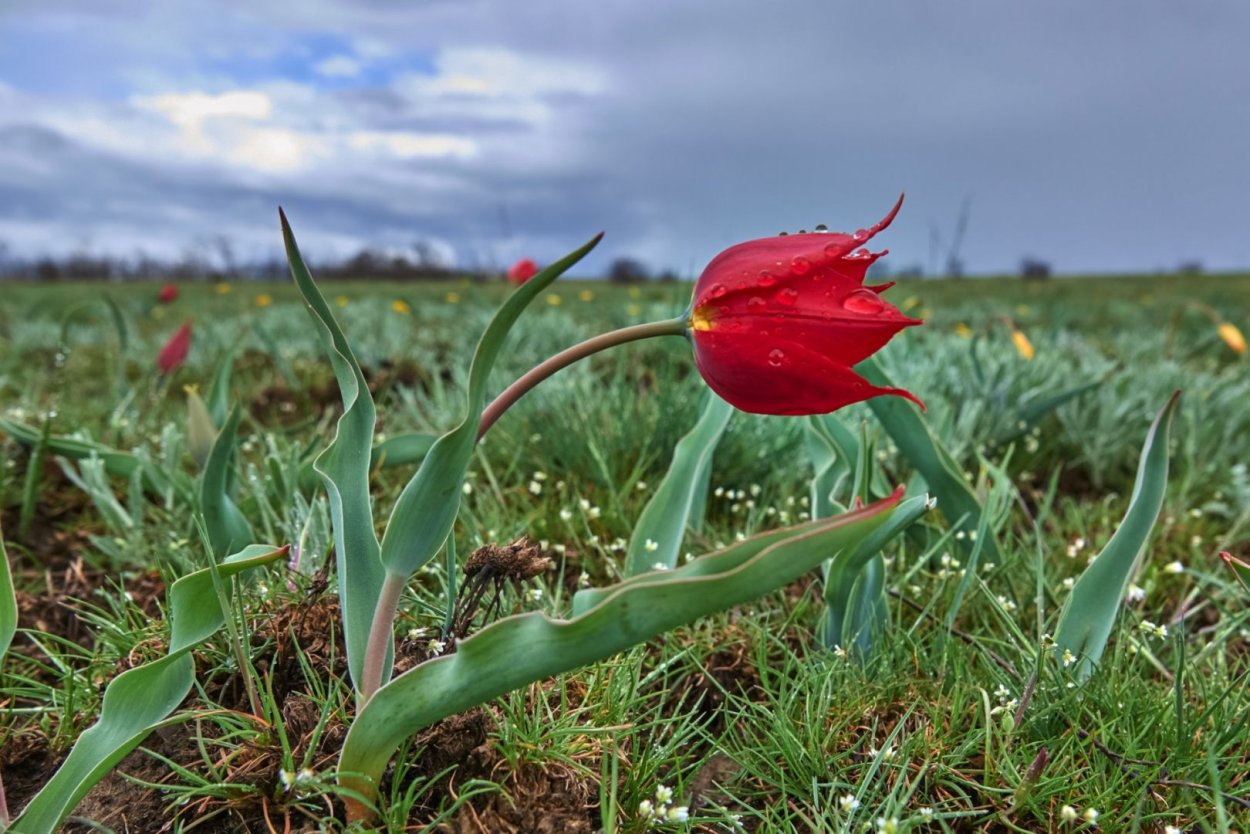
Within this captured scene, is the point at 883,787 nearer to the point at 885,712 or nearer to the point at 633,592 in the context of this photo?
the point at 885,712

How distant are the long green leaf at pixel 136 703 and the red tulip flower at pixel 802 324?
0.69 m

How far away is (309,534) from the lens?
179 cm

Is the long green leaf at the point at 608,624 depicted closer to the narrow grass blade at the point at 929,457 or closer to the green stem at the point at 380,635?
the green stem at the point at 380,635

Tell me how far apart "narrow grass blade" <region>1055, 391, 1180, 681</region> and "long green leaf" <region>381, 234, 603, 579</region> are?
1080mm

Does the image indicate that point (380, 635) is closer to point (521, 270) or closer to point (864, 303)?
point (864, 303)

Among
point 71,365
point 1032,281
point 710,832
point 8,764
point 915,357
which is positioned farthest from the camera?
point 1032,281

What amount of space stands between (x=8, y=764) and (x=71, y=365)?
4553mm

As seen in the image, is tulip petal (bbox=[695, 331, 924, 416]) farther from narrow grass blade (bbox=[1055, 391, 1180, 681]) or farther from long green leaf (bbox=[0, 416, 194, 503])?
long green leaf (bbox=[0, 416, 194, 503])

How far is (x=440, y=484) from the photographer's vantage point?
3.63 ft

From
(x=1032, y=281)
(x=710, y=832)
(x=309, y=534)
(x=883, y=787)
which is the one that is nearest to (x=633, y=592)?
(x=710, y=832)

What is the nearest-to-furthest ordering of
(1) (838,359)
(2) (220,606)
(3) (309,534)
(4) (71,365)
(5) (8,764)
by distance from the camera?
(1) (838,359)
(2) (220,606)
(5) (8,764)
(3) (309,534)
(4) (71,365)

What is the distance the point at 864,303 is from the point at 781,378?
133 mm

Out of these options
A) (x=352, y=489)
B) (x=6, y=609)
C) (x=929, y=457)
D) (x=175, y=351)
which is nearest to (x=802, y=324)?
(x=352, y=489)

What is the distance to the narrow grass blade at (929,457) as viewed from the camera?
1.81m
